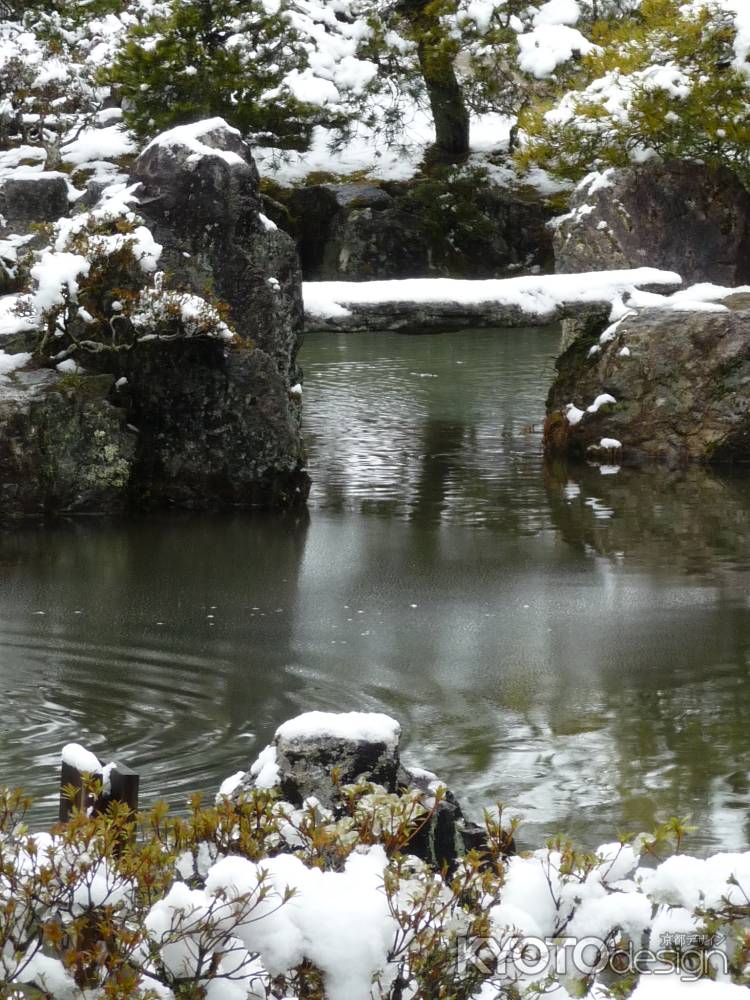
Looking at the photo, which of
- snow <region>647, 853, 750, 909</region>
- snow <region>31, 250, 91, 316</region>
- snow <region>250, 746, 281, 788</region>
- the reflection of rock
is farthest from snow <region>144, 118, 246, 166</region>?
snow <region>647, 853, 750, 909</region>

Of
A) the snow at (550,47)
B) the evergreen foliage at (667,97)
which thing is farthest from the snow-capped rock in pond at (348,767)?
the snow at (550,47)

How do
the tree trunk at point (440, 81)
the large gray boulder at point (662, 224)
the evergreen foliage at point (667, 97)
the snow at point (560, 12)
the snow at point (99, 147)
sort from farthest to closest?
the snow at point (99, 147), the tree trunk at point (440, 81), the snow at point (560, 12), the evergreen foliage at point (667, 97), the large gray boulder at point (662, 224)

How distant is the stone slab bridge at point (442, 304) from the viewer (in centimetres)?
1163

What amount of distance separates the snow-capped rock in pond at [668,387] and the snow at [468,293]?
49 cm

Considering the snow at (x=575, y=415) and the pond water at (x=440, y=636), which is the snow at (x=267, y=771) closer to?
the pond water at (x=440, y=636)

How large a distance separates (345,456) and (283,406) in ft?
7.70

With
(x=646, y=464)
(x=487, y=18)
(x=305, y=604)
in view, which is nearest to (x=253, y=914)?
(x=305, y=604)

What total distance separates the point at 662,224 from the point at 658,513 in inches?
318

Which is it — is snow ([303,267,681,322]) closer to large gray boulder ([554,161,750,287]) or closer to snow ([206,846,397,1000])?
large gray boulder ([554,161,750,287])

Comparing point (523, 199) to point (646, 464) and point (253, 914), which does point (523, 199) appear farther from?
point (253, 914)

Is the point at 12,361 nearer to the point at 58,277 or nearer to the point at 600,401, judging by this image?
the point at 58,277

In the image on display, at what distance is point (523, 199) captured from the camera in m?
24.4

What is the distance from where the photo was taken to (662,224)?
16750mm

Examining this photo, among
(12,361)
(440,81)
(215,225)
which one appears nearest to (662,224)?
(440,81)
